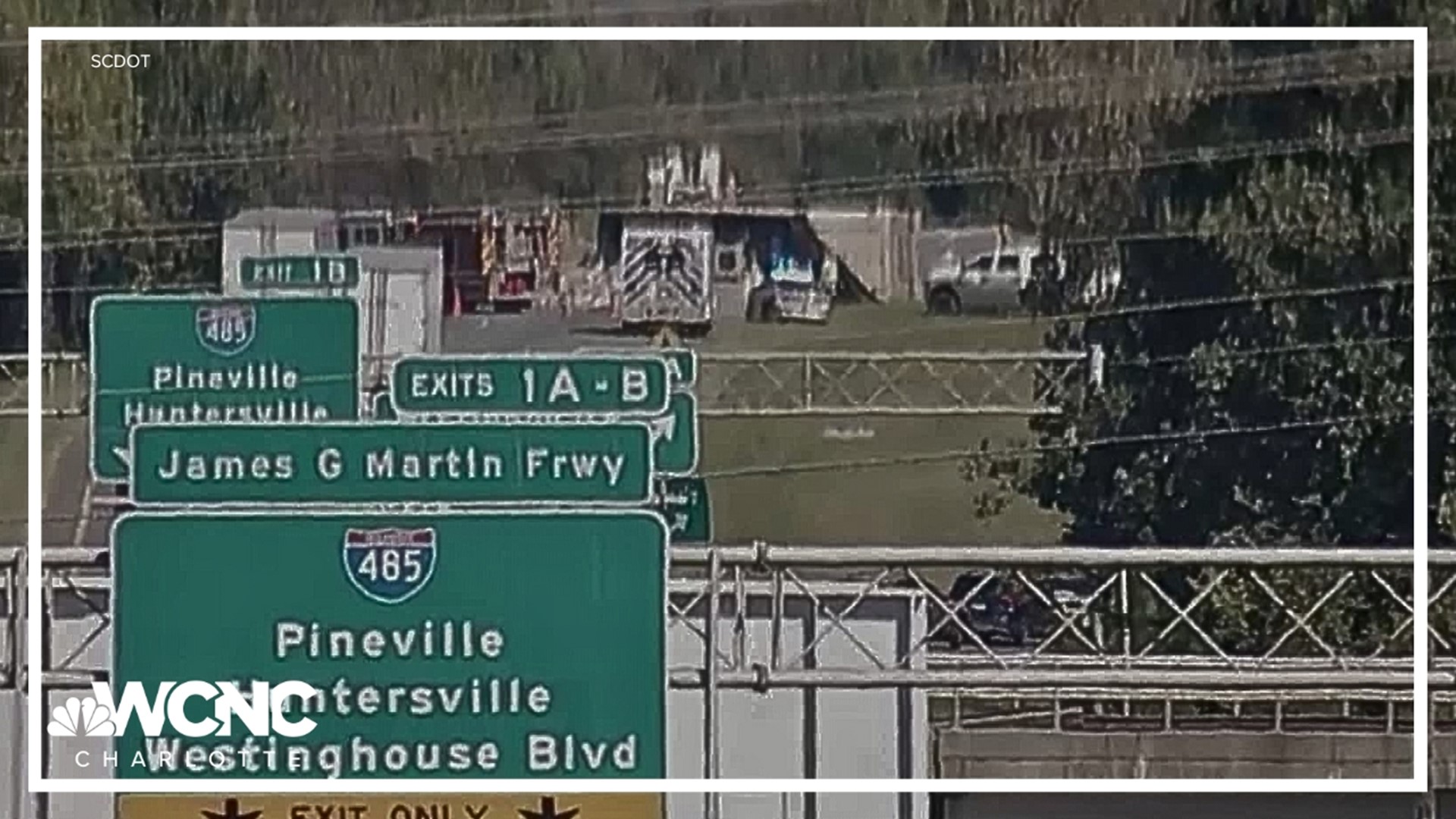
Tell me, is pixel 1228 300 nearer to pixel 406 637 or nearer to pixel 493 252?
pixel 493 252

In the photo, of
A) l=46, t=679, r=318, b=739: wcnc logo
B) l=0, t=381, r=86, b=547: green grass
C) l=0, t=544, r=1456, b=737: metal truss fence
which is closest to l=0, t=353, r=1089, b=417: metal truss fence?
l=0, t=381, r=86, b=547: green grass

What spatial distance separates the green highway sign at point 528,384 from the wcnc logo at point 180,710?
0.93ft

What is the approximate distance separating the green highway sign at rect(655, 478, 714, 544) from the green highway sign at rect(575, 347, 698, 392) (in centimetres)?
8

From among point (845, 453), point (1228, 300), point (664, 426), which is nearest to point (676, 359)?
point (664, 426)

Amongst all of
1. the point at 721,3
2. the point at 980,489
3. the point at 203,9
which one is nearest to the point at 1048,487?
Result: the point at 980,489

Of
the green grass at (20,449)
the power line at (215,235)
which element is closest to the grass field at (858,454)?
the power line at (215,235)

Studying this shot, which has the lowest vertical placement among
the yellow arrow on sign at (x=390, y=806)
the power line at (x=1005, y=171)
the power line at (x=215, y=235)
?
the yellow arrow on sign at (x=390, y=806)

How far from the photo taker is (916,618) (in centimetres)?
188

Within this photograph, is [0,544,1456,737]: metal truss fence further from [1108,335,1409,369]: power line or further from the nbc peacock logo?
[1108,335,1409,369]: power line

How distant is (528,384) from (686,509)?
6.8 inches

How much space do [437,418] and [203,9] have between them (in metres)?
→ 0.40

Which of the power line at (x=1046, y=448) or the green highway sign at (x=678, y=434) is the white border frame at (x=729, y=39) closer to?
the power line at (x=1046, y=448)

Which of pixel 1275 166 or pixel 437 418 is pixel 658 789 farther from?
pixel 1275 166

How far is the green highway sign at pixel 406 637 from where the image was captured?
1.86m
